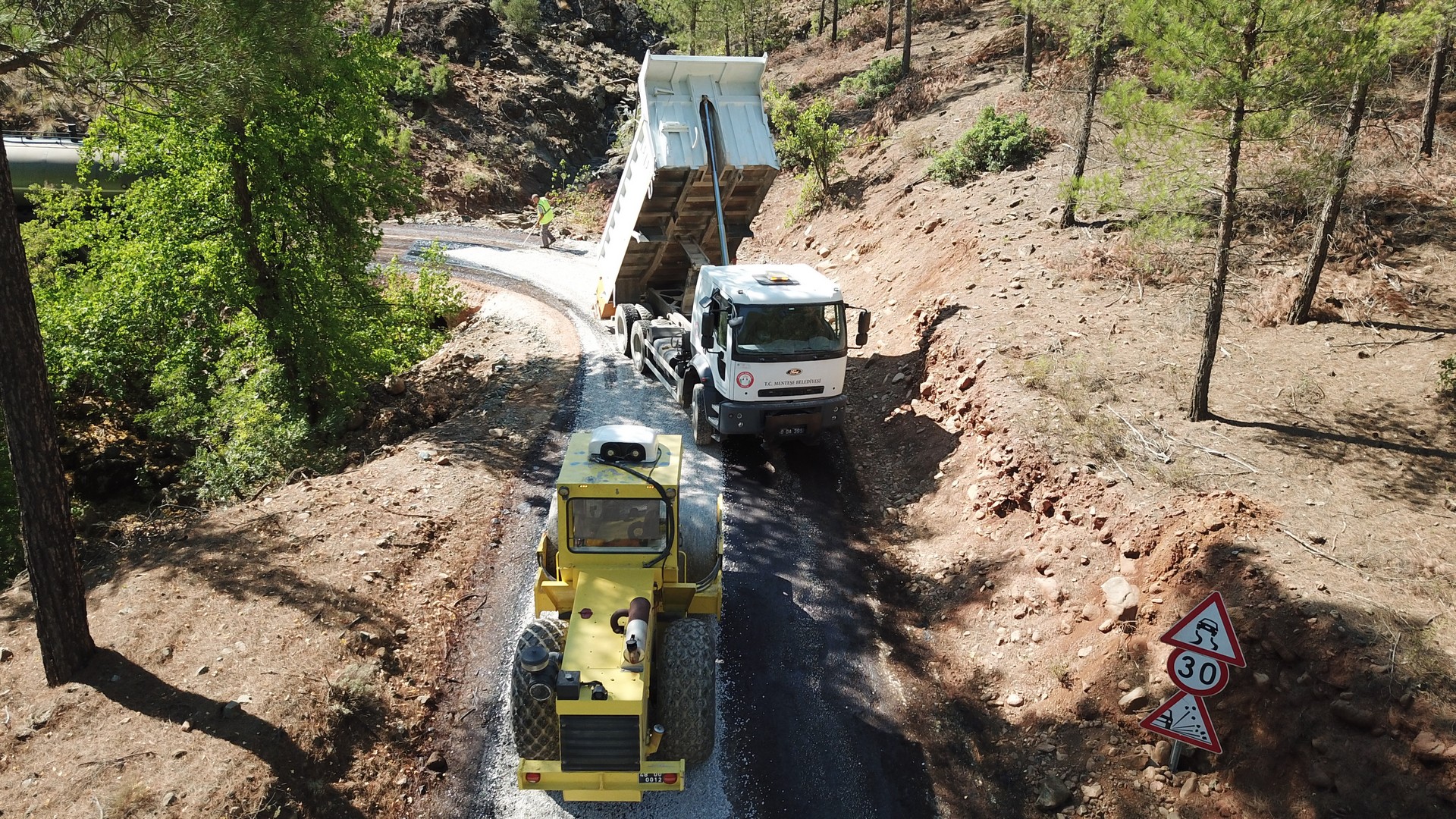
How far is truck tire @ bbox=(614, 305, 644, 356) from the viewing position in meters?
16.4

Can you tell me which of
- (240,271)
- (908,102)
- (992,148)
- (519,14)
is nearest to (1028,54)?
(908,102)

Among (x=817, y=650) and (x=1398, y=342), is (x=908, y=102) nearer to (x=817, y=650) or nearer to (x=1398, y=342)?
(x=1398, y=342)

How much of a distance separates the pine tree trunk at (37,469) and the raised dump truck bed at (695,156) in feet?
28.9

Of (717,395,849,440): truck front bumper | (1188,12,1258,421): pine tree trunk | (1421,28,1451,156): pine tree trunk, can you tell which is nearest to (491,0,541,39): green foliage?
(717,395,849,440): truck front bumper

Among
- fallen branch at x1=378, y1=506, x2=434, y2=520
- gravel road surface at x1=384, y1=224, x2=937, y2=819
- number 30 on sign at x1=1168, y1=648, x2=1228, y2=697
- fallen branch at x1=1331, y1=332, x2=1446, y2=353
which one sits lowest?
gravel road surface at x1=384, y1=224, x2=937, y2=819

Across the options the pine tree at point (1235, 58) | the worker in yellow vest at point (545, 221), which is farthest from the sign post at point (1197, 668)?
the worker in yellow vest at point (545, 221)

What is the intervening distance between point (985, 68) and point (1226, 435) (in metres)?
20.6

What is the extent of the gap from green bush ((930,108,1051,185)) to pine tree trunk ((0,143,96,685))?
60.7ft

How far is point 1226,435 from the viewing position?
999 cm

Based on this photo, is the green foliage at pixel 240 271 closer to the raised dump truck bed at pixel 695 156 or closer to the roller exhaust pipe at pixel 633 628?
the raised dump truck bed at pixel 695 156

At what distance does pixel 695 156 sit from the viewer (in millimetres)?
13930

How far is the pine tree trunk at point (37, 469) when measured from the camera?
6.80 metres

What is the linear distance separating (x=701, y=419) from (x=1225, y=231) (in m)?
7.40

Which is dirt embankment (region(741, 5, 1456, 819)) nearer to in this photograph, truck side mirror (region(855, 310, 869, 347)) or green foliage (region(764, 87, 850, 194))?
truck side mirror (region(855, 310, 869, 347))
